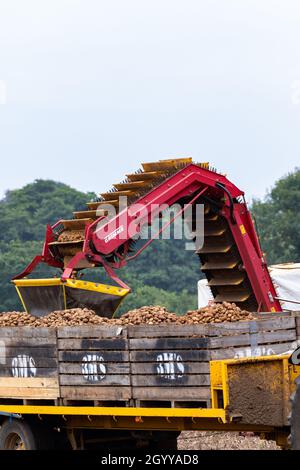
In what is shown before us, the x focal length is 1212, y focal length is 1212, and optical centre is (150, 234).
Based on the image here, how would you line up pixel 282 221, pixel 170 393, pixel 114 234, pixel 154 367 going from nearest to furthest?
pixel 170 393 → pixel 154 367 → pixel 114 234 → pixel 282 221

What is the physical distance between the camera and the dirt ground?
14734mm

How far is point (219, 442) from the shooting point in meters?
15.4

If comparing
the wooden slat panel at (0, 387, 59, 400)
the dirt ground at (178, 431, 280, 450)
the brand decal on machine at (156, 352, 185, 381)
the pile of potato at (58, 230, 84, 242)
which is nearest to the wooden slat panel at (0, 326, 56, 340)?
the wooden slat panel at (0, 387, 59, 400)

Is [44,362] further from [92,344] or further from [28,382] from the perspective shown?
[92,344]

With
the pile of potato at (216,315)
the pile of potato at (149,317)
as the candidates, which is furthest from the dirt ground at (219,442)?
the pile of potato at (216,315)

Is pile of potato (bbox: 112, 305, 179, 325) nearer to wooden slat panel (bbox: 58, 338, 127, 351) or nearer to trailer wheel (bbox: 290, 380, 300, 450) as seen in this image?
wooden slat panel (bbox: 58, 338, 127, 351)

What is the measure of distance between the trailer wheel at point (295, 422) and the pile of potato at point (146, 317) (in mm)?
1120

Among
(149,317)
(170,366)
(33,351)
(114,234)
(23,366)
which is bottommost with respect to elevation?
(170,366)

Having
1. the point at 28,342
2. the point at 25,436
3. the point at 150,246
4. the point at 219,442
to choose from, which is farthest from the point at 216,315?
the point at 150,246

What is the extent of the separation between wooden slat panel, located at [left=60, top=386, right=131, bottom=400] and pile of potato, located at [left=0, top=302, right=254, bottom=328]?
26.0 inches

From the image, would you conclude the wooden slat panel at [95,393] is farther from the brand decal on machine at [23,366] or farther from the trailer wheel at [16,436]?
the trailer wheel at [16,436]

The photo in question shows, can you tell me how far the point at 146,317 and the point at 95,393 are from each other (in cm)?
90

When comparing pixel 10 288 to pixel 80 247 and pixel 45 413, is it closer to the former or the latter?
pixel 80 247

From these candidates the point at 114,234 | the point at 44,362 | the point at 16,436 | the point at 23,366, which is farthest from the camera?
the point at 114,234
